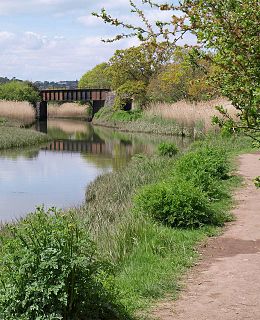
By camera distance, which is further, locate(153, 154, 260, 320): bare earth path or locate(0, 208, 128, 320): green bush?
locate(153, 154, 260, 320): bare earth path

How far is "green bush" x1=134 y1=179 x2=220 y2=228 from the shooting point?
9.23 meters

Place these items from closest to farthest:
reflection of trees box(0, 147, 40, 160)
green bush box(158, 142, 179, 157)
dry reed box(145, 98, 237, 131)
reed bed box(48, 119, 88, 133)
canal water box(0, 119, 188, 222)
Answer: canal water box(0, 119, 188, 222) → green bush box(158, 142, 179, 157) → reflection of trees box(0, 147, 40, 160) → dry reed box(145, 98, 237, 131) → reed bed box(48, 119, 88, 133)

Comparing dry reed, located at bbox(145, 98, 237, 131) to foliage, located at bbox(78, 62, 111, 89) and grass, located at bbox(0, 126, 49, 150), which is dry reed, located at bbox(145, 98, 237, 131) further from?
foliage, located at bbox(78, 62, 111, 89)

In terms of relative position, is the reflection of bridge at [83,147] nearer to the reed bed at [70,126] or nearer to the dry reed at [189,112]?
the dry reed at [189,112]

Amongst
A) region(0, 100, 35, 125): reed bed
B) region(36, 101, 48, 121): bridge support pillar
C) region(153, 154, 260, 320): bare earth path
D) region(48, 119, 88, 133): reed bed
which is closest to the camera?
region(153, 154, 260, 320): bare earth path

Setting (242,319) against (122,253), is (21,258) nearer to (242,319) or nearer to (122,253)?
(242,319)

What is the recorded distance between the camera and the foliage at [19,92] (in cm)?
6469

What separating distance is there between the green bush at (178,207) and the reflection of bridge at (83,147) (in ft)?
63.1

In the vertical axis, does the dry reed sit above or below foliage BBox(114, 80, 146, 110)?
below

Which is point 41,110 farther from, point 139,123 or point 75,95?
point 139,123

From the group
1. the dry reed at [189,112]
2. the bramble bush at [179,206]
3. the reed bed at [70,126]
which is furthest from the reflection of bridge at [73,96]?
the bramble bush at [179,206]

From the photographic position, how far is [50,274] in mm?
4598

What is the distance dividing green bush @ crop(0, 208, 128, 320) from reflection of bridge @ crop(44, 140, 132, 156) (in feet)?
78.5

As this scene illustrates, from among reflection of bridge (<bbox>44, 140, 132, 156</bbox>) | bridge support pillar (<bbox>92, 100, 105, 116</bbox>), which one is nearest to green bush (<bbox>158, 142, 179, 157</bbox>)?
reflection of bridge (<bbox>44, 140, 132, 156</bbox>)
